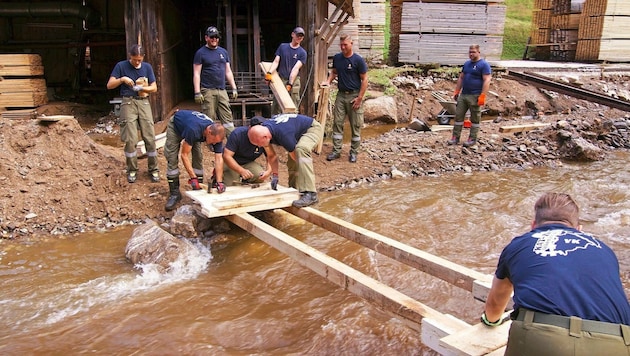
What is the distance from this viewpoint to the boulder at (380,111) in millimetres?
11695

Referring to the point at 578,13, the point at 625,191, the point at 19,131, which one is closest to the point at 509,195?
the point at 625,191

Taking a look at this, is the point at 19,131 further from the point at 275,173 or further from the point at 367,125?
the point at 367,125

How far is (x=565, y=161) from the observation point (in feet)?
28.0

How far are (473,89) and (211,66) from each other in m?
4.27

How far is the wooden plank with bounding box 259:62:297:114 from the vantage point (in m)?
6.61

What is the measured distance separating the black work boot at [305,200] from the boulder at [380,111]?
6.67 meters

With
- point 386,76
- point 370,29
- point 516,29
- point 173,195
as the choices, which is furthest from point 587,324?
point 516,29

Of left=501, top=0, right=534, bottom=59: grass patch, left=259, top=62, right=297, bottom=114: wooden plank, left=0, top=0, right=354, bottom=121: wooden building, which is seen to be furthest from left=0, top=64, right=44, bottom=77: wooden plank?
left=501, top=0, right=534, bottom=59: grass patch

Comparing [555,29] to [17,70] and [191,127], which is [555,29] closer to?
[191,127]

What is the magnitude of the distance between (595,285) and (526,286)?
26cm

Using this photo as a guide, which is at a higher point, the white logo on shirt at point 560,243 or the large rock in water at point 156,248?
the white logo on shirt at point 560,243

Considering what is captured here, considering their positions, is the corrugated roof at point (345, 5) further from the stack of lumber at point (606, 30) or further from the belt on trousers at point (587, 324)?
the stack of lumber at point (606, 30)

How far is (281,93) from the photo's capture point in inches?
273

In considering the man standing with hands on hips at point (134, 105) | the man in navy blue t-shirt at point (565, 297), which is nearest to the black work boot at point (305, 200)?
the man standing with hands on hips at point (134, 105)
